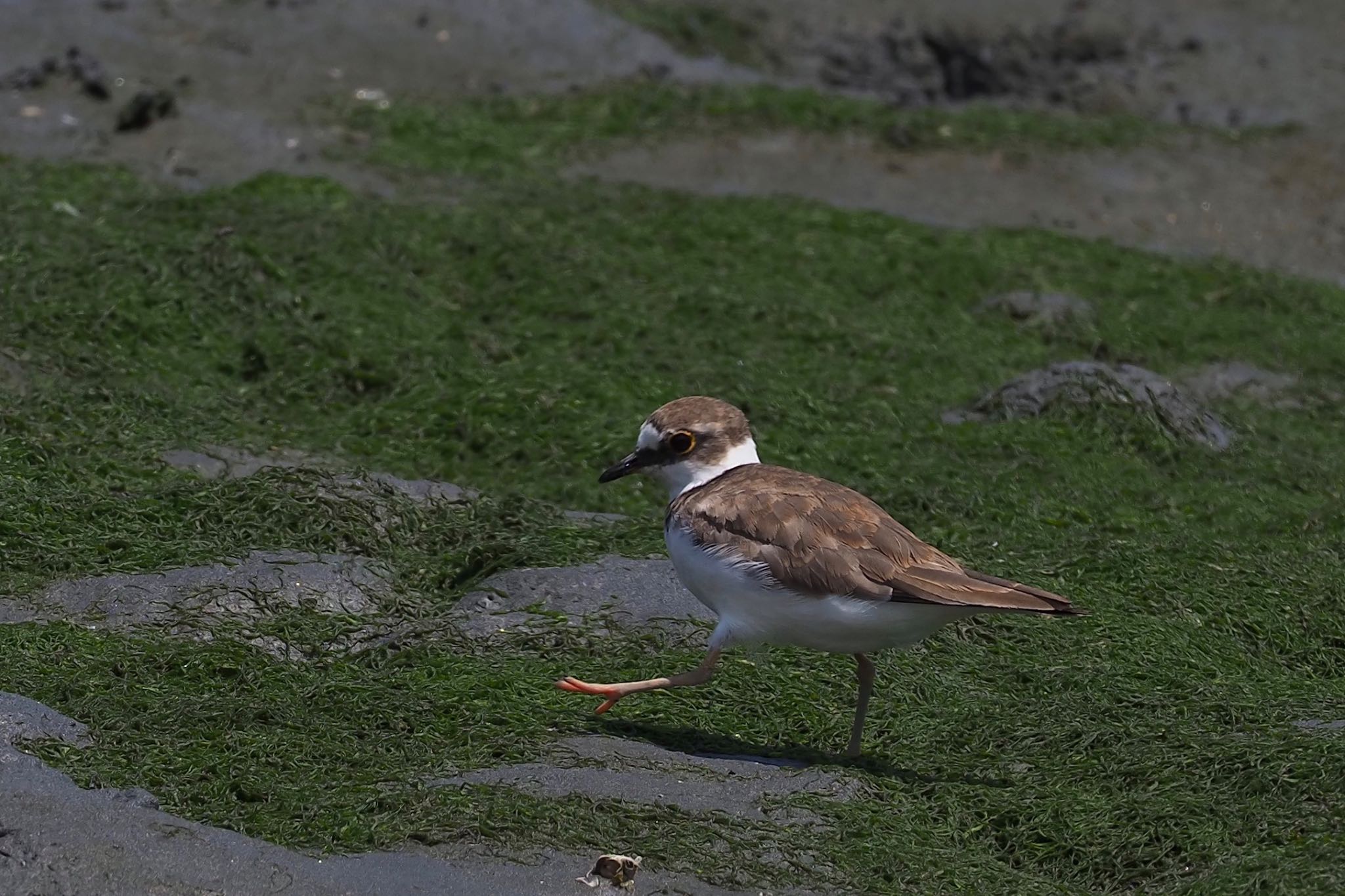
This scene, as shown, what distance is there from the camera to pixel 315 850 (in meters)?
5.52

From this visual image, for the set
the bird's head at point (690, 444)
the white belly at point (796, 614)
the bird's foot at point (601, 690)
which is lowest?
the bird's foot at point (601, 690)

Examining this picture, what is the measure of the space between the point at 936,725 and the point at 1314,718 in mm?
1437

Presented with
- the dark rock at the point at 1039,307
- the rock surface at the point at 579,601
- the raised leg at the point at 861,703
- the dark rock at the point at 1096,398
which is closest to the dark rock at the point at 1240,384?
the dark rock at the point at 1096,398

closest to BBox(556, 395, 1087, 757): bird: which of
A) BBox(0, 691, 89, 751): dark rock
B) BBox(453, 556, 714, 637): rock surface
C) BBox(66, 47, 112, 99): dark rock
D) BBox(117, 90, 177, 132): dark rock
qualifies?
BBox(453, 556, 714, 637): rock surface

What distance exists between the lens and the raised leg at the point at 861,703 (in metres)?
6.66

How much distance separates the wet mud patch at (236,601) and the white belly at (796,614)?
1.53 metres

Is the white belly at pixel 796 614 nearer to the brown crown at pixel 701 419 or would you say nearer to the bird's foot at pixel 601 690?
the bird's foot at pixel 601 690

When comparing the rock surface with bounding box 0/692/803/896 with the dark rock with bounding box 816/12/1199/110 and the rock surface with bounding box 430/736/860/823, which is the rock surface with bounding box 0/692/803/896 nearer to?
the rock surface with bounding box 430/736/860/823

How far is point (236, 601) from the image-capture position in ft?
24.4

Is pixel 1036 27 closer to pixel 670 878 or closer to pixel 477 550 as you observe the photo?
pixel 477 550

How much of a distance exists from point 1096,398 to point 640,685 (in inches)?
181

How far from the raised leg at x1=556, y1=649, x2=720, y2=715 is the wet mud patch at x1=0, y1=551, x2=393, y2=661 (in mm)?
1090

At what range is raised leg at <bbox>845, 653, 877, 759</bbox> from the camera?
21.9 ft

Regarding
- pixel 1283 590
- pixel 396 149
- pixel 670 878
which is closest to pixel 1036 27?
pixel 396 149
